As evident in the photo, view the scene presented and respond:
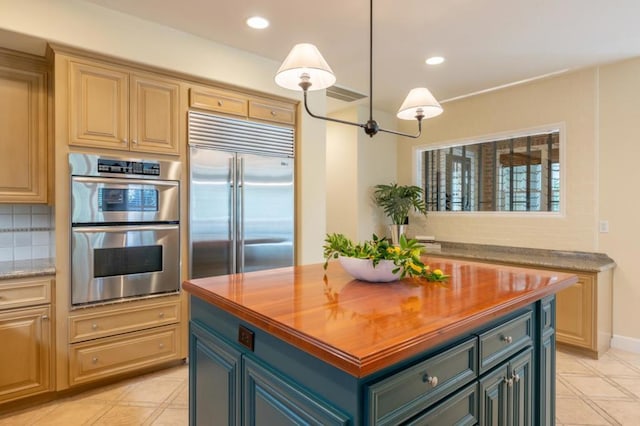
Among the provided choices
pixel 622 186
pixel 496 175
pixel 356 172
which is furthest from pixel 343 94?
pixel 622 186

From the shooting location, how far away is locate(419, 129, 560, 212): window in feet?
13.0

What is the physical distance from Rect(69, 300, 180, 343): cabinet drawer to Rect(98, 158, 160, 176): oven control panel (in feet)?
3.31

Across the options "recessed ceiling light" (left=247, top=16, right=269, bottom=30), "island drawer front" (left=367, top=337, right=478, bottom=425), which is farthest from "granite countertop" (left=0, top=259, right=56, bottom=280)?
Answer: "island drawer front" (left=367, top=337, right=478, bottom=425)

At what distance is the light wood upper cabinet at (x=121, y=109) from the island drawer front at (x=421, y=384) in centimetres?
250

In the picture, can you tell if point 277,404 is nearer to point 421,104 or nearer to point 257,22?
point 421,104

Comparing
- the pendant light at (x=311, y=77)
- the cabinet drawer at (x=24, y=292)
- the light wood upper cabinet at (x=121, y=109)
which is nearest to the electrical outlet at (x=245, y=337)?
the pendant light at (x=311, y=77)

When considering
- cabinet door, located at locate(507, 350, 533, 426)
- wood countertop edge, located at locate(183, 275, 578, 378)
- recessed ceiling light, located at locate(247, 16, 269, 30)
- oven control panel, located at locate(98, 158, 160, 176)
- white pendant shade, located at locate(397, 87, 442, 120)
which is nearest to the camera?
wood countertop edge, located at locate(183, 275, 578, 378)

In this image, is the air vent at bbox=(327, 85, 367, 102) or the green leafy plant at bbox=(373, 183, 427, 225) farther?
the green leafy plant at bbox=(373, 183, 427, 225)

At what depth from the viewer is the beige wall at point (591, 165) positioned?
336 cm

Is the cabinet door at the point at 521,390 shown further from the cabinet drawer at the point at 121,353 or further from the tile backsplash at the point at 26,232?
the tile backsplash at the point at 26,232

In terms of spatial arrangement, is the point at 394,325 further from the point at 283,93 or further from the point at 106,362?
the point at 283,93

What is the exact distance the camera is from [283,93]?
11.4 feet

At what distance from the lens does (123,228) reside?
2.66 metres

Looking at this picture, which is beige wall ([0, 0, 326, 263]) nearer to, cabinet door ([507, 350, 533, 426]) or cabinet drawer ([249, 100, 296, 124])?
cabinet drawer ([249, 100, 296, 124])
